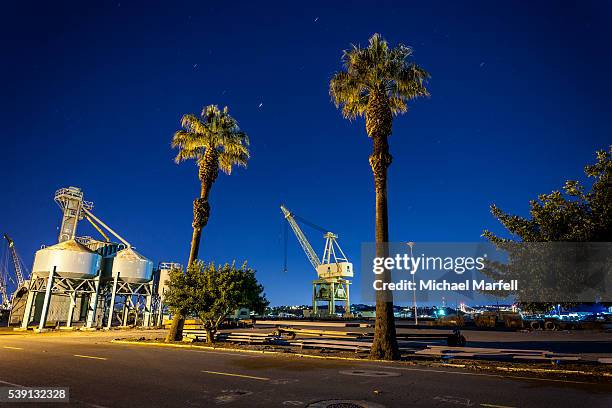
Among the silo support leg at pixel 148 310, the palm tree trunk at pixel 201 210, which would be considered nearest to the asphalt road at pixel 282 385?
the palm tree trunk at pixel 201 210

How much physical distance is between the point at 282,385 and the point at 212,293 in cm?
1333

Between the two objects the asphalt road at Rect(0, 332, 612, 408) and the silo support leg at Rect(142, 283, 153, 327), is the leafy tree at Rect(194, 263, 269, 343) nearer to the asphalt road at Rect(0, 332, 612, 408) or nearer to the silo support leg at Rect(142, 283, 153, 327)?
the asphalt road at Rect(0, 332, 612, 408)

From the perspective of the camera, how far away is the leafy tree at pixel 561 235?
440 inches

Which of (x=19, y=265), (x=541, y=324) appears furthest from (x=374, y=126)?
(x=19, y=265)

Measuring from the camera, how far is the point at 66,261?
4334 centimetres

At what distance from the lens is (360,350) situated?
18016 millimetres

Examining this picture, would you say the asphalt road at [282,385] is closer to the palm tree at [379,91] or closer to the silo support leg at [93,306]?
the palm tree at [379,91]

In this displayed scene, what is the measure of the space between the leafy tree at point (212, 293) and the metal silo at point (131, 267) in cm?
2856

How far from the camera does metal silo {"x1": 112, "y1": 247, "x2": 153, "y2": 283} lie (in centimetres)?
4856

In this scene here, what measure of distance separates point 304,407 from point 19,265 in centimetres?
9950

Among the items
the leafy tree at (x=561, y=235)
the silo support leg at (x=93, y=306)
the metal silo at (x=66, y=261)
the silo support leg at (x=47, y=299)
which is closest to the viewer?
the leafy tree at (x=561, y=235)

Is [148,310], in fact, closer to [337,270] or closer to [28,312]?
[28,312]

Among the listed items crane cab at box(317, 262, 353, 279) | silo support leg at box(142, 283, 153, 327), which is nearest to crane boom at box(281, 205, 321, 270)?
crane cab at box(317, 262, 353, 279)

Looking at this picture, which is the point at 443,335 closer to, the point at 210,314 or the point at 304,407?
the point at 210,314
